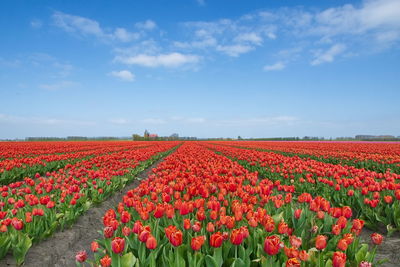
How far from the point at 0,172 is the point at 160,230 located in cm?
829

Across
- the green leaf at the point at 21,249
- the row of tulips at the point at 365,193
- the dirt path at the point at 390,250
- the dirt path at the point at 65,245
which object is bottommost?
the dirt path at the point at 65,245

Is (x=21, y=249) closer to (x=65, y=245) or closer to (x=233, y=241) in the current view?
(x=65, y=245)

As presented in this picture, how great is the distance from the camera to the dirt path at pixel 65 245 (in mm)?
3824

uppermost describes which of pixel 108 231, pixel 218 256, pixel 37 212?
pixel 108 231

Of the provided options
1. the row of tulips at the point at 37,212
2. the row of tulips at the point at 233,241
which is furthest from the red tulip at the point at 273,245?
the row of tulips at the point at 37,212

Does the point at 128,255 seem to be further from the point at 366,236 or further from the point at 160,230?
the point at 366,236

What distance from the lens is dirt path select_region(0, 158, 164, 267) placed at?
3.82 meters

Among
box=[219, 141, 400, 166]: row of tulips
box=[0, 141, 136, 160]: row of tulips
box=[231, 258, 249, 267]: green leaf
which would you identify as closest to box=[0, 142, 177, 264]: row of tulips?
box=[231, 258, 249, 267]: green leaf

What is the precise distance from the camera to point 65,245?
439 centimetres

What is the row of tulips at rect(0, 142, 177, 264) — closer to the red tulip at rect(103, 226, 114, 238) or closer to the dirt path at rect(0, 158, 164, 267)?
the dirt path at rect(0, 158, 164, 267)

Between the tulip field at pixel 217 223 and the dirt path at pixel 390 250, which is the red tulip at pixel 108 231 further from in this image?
the dirt path at pixel 390 250

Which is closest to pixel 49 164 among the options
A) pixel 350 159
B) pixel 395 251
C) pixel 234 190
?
pixel 234 190

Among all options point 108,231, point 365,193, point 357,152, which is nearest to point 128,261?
point 108,231

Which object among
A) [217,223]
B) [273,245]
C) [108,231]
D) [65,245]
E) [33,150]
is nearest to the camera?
[273,245]
